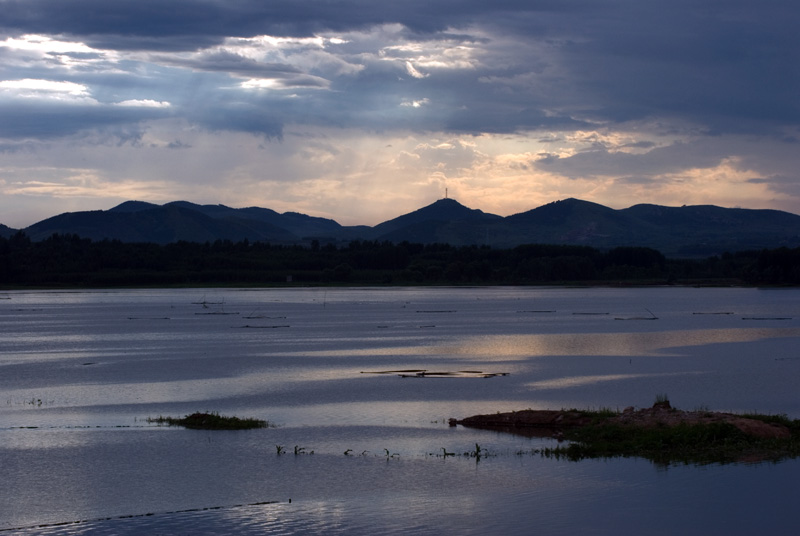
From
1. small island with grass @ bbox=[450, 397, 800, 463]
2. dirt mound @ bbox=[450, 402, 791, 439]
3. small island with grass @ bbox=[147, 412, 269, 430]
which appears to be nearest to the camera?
small island with grass @ bbox=[450, 397, 800, 463]

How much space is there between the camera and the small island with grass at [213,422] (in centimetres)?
2264

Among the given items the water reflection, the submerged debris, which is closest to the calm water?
the water reflection

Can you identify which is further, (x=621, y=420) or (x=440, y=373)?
(x=440, y=373)

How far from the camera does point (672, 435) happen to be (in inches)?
752

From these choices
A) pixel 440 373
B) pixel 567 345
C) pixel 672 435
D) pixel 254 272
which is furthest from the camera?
pixel 254 272

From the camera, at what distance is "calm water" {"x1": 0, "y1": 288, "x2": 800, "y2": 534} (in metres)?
14.5

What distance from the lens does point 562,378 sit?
112 feet

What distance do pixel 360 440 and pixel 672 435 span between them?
23.2ft

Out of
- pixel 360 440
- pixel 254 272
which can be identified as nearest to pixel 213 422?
pixel 360 440

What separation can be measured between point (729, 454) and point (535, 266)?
183 metres

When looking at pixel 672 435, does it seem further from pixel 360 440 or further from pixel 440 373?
pixel 440 373

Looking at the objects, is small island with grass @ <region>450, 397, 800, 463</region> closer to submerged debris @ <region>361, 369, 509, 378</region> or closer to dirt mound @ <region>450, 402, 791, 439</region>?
dirt mound @ <region>450, 402, 791, 439</region>

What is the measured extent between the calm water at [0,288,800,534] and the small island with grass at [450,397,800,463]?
68 centimetres

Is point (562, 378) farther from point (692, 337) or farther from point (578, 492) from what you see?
point (692, 337)
